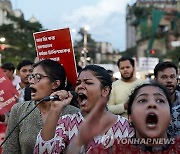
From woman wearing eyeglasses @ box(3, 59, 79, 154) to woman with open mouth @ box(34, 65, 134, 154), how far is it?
14.4 inches

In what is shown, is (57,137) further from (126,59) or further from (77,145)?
(126,59)

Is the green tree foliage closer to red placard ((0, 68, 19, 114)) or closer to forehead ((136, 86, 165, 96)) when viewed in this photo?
red placard ((0, 68, 19, 114))

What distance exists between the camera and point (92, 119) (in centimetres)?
201

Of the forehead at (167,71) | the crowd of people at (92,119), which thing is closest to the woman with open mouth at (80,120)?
the crowd of people at (92,119)

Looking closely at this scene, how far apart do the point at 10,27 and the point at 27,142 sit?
141 feet

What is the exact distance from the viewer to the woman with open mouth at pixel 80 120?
3.16 m

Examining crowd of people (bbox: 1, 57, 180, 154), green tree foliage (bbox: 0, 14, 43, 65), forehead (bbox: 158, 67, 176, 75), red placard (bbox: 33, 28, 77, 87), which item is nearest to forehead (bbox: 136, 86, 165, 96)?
crowd of people (bbox: 1, 57, 180, 154)

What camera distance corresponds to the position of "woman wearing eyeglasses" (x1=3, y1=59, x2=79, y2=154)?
3795 millimetres

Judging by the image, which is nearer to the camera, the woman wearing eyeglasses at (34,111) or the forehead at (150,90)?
the forehead at (150,90)

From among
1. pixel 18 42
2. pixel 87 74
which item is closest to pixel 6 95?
pixel 87 74

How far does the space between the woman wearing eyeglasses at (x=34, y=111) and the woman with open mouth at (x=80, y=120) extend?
367 millimetres

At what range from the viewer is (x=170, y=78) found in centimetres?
539

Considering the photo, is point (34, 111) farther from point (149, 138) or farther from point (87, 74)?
point (149, 138)

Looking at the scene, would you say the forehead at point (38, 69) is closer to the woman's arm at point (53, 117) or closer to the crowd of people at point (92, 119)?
the crowd of people at point (92, 119)
